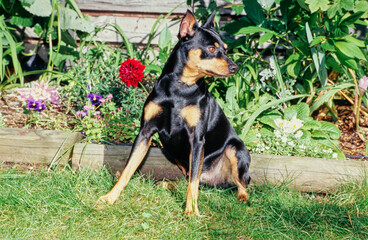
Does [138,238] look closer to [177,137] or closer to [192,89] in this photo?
[177,137]

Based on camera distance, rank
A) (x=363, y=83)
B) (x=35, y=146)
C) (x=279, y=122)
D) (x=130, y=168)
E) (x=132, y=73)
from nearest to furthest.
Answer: (x=130, y=168)
(x=35, y=146)
(x=132, y=73)
(x=279, y=122)
(x=363, y=83)

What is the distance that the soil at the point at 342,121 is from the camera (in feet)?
13.0

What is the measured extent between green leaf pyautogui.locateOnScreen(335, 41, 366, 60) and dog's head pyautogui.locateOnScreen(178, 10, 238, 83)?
142cm

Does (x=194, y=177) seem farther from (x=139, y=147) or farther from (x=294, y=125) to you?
(x=294, y=125)

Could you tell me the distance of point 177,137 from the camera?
2867 mm

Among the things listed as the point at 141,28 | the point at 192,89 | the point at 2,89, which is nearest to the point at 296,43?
the point at 192,89

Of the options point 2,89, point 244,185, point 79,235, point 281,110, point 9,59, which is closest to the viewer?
point 79,235

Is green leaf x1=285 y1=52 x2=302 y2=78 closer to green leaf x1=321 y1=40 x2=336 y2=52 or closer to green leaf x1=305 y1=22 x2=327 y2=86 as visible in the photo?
green leaf x1=305 y1=22 x2=327 y2=86

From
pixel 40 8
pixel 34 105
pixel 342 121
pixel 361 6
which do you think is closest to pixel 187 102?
pixel 34 105

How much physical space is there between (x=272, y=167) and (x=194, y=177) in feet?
2.80

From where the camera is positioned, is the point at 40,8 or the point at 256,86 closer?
the point at 256,86

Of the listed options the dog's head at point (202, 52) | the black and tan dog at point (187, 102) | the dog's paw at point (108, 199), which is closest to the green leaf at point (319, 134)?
the black and tan dog at point (187, 102)

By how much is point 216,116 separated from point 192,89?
1.37 feet

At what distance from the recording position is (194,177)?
269 cm
